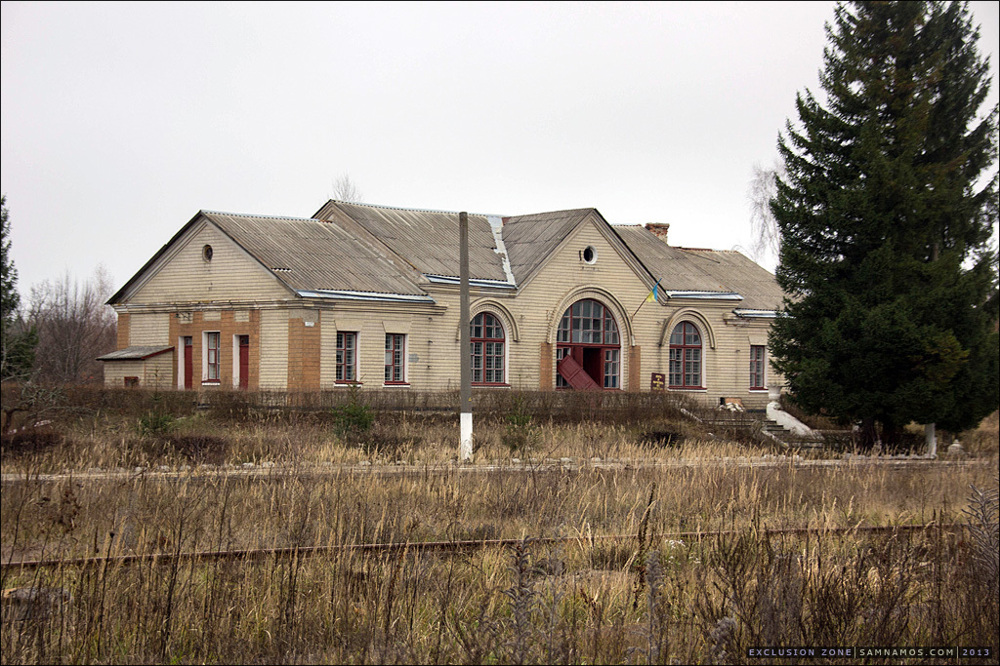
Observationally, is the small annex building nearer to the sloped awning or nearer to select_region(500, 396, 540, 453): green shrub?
the sloped awning

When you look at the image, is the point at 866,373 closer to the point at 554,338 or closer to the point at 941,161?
the point at 941,161

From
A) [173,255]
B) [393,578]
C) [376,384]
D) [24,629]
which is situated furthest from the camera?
[173,255]

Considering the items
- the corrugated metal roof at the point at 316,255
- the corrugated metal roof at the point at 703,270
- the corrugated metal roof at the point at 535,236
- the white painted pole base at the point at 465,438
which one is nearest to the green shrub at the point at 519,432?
the white painted pole base at the point at 465,438

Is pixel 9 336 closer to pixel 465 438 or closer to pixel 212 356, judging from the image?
pixel 212 356

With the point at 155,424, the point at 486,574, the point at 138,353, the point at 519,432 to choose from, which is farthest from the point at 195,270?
the point at 486,574

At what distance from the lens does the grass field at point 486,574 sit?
636cm

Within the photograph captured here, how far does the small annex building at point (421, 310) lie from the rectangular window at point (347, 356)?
42 mm

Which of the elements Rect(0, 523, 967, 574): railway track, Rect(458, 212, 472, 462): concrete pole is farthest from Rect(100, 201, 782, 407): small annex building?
Rect(0, 523, 967, 574): railway track

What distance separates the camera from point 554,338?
3469 cm

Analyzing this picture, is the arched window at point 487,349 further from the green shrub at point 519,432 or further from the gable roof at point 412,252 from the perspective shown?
the green shrub at point 519,432

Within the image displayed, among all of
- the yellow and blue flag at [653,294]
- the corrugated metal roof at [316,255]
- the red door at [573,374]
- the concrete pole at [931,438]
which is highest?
the corrugated metal roof at [316,255]

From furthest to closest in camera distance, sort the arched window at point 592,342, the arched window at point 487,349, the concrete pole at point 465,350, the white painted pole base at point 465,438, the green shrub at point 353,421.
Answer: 1. the arched window at point 592,342
2. the arched window at point 487,349
3. the green shrub at point 353,421
4. the concrete pole at point 465,350
5. the white painted pole base at point 465,438

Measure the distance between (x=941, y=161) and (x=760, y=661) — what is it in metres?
23.1

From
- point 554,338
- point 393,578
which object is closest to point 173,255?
point 554,338
